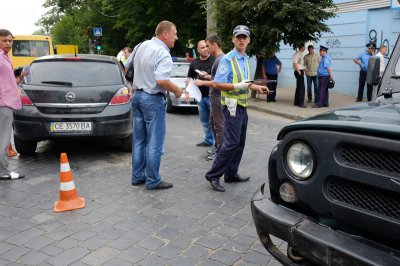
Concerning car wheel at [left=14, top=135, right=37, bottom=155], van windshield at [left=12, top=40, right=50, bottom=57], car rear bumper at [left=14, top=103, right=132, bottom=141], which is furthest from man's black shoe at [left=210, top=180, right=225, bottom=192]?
van windshield at [left=12, top=40, right=50, bottom=57]

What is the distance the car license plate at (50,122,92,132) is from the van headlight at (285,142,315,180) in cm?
403

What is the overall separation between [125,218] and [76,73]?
2976 millimetres

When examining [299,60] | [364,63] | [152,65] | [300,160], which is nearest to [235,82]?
[152,65]

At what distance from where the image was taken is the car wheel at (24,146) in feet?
20.8

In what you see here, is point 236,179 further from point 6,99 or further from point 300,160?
point 6,99

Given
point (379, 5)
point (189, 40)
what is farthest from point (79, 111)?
point (189, 40)

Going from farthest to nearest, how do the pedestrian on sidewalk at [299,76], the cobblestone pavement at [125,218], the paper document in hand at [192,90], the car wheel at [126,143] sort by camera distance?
1. the pedestrian on sidewalk at [299,76]
2. the car wheel at [126,143]
3. the paper document in hand at [192,90]
4. the cobblestone pavement at [125,218]

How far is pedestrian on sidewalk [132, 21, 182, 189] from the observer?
462cm

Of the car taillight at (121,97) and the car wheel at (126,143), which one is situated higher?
the car taillight at (121,97)

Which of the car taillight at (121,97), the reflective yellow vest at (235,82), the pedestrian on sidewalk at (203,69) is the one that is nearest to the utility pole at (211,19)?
the pedestrian on sidewalk at (203,69)

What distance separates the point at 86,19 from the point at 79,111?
2650 cm

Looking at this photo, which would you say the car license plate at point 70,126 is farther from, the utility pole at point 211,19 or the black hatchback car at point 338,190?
the utility pole at point 211,19

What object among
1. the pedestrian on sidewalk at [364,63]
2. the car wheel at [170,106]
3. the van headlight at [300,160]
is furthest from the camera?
the pedestrian on sidewalk at [364,63]

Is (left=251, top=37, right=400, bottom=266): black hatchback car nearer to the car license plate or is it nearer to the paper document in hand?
the paper document in hand
